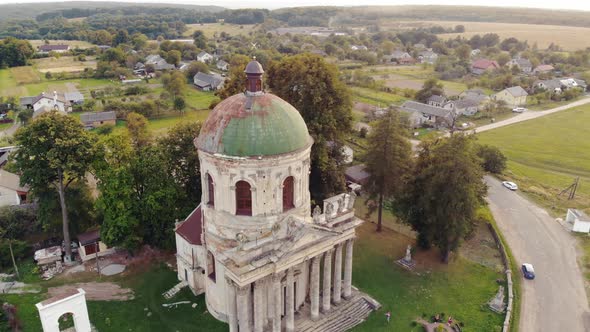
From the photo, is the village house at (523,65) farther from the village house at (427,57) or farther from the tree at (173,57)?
the tree at (173,57)

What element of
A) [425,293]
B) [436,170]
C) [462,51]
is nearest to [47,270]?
[425,293]

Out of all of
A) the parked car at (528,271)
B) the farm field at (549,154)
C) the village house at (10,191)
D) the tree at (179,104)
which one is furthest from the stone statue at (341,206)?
the tree at (179,104)

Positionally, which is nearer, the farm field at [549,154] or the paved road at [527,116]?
the farm field at [549,154]

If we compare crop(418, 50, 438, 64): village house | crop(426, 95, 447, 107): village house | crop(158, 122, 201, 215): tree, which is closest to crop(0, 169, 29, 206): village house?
crop(158, 122, 201, 215): tree

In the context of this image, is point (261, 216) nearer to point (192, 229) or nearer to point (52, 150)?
point (192, 229)

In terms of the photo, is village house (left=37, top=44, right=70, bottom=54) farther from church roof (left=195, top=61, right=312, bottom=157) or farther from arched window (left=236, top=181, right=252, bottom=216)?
arched window (left=236, top=181, right=252, bottom=216)

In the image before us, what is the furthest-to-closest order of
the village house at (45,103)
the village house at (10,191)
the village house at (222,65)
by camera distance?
1. the village house at (222,65)
2. the village house at (45,103)
3. the village house at (10,191)

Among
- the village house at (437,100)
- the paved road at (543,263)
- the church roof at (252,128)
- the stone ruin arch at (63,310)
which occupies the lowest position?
the paved road at (543,263)
